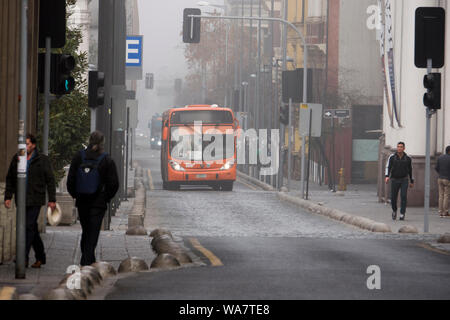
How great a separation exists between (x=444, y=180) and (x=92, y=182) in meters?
15.5

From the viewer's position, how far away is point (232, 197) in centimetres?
3841

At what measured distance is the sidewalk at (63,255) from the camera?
11.6 metres

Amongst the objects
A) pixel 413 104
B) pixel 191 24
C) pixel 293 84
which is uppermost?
pixel 191 24

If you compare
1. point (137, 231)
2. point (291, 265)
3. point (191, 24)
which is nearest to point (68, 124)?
point (137, 231)

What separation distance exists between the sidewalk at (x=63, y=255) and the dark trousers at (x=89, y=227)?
0.32 m

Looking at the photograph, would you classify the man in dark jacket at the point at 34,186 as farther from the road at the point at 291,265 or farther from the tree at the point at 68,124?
the tree at the point at 68,124

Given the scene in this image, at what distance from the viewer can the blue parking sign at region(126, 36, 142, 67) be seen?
3456 centimetres

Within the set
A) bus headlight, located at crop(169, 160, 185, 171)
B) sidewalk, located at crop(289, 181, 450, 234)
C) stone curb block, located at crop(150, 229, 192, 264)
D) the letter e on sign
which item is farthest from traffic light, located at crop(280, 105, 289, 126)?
the letter e on sign

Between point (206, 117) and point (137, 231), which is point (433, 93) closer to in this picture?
point (137, 231)

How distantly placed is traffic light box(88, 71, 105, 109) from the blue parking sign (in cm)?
1698

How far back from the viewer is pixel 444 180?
26.5 m

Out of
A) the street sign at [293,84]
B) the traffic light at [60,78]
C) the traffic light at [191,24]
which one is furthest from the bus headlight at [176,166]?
the traffic light at [60,78]
